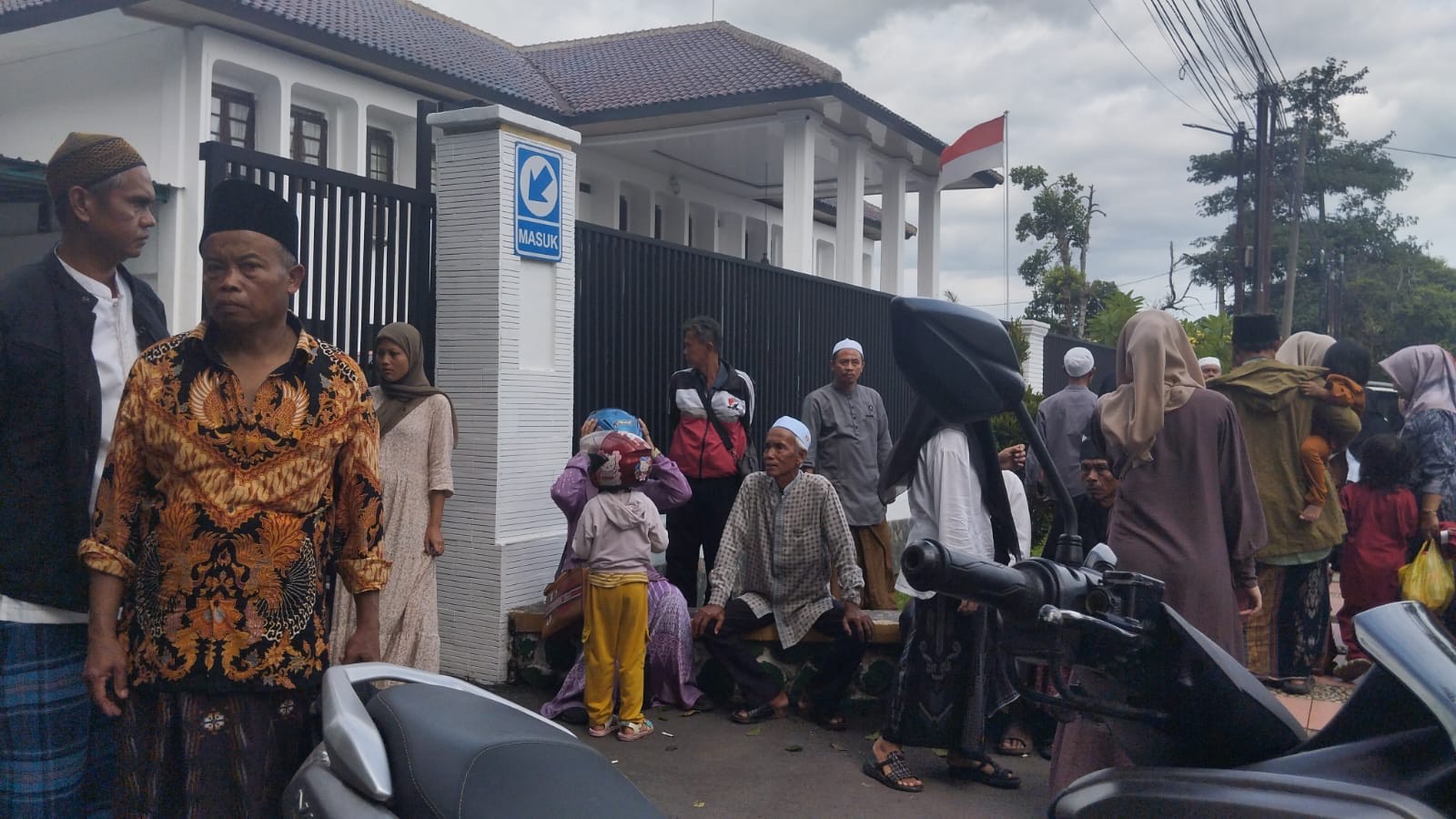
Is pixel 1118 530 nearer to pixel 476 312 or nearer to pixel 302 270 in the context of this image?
pixel 302 270

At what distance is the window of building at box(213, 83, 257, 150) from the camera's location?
47.3 ft

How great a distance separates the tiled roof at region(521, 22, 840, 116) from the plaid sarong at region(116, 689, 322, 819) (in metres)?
14.5

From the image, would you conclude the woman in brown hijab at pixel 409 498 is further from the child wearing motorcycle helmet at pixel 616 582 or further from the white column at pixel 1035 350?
the white column at pixel 1035 350

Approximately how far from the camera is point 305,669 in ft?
8.26

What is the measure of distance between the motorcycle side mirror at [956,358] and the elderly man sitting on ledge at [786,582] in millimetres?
3983

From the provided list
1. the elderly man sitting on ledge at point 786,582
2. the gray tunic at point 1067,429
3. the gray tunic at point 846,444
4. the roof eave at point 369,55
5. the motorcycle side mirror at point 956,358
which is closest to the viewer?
the motorcycle side mirror at point 956,358

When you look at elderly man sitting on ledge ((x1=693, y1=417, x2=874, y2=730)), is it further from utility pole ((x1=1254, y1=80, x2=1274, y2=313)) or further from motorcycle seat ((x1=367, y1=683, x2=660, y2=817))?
utility pole ((x1=1254, y1=80, x2=1274, y2=313))

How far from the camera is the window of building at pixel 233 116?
47.3ft

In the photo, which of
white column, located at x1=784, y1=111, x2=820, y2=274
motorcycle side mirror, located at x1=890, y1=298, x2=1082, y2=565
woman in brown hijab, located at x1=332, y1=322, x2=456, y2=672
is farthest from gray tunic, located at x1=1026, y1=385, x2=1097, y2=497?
white column, located at x1=784, y1=111, x2=820, y2=274

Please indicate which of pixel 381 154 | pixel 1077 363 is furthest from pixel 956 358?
pixel 381 154

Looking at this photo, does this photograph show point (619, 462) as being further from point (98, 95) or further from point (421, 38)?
point (421, 38)

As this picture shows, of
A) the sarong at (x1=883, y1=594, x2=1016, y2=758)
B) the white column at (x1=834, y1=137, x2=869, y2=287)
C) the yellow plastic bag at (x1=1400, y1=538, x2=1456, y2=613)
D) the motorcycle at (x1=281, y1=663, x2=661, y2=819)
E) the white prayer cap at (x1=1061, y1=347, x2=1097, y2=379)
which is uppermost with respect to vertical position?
the white column at (x1=834, y1=137, x2=869, y2=287)

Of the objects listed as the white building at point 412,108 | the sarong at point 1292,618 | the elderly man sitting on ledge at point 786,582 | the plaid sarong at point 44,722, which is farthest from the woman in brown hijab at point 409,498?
the white building at point 412,108

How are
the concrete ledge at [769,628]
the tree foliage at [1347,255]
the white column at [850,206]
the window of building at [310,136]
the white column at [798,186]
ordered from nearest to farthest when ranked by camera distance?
the concrete ledge at [769,628], the window of building at [310,136], the white column at [798,186], the white column at [850,206], the tree foliage at [1347,255]
